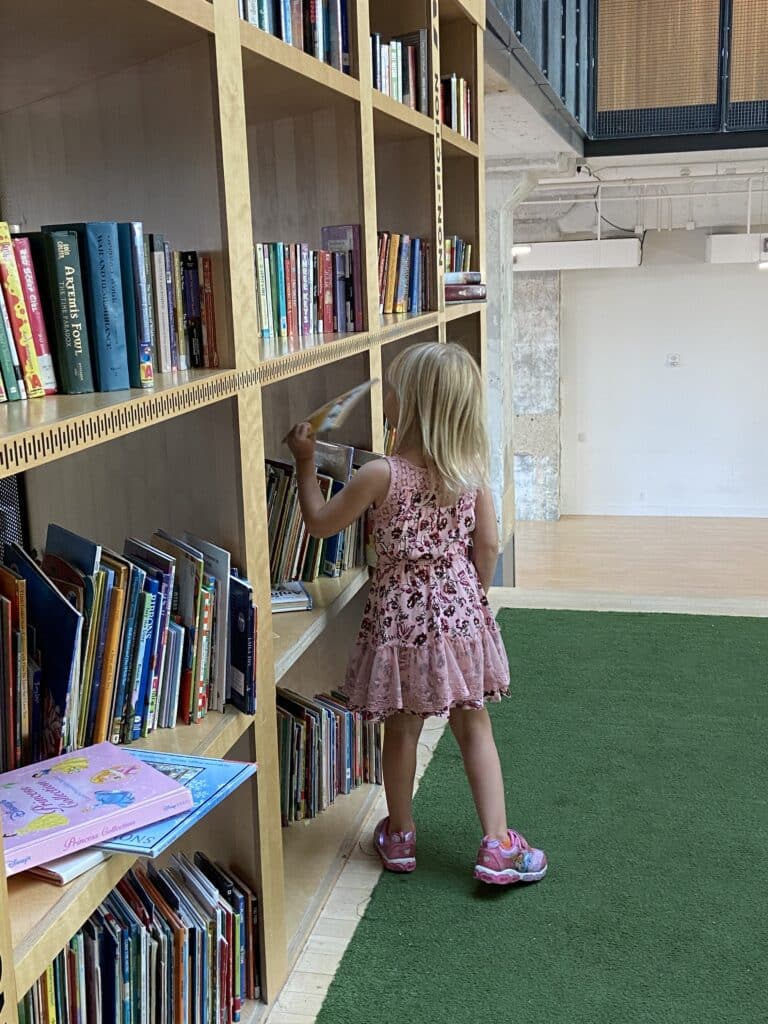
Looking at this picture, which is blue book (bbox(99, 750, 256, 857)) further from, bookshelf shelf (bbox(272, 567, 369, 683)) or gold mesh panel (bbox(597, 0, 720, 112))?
gold mesh panel (bbox(597, 0, 720, 112))

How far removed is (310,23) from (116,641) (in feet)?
4.91

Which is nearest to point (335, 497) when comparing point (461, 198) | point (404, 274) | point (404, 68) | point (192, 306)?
point (192, 306)

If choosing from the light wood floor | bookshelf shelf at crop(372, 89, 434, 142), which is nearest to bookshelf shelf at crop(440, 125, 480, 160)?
bookshelf shelf at crop(372, 89, 434, 142)

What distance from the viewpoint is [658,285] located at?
11.7 m

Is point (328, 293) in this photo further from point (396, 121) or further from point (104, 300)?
point (104, 300)

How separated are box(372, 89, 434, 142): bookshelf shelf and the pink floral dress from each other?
1.01 metres

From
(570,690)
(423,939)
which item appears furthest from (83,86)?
(570,690)

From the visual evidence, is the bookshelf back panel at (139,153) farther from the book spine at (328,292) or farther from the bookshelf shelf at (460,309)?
the bookshelf shelf at (460,309)

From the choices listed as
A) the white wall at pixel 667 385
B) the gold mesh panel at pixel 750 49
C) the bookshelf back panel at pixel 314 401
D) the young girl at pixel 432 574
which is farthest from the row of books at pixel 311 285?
the white wall at pixel 667 385

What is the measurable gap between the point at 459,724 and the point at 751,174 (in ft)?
29.9

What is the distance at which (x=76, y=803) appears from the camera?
4.47ft

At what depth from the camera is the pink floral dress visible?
7.79ft

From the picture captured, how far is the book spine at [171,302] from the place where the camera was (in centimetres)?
171

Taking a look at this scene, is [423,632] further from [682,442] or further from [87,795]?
[682,442]
